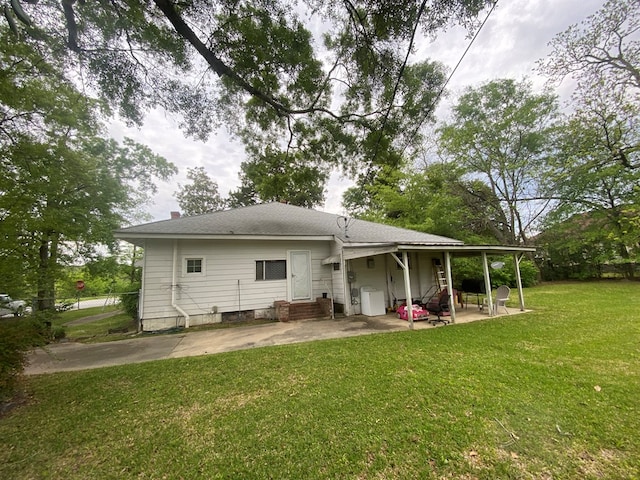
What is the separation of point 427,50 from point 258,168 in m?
7.36

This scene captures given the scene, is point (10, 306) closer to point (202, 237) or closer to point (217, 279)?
point (202, 237)

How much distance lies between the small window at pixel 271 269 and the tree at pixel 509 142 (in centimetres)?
1627

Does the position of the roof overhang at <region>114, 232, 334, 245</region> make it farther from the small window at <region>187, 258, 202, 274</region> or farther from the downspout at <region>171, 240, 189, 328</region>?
the small window at <region>187, 258, 202, 274</region>

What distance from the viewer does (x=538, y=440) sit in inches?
90.0

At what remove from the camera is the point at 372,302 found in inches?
330

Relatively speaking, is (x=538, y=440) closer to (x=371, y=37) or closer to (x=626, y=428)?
(x=626, y=428)

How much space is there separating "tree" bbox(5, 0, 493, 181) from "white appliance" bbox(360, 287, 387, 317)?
501cm

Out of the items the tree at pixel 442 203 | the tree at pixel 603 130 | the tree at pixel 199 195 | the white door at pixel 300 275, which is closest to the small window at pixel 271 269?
the white door at pixel 300 275

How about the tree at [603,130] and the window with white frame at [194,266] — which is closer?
the window with white frame at [194,266]

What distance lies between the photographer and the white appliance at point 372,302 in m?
8.37

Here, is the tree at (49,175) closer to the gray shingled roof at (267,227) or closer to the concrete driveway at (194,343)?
the concrete driveway at (194,343)

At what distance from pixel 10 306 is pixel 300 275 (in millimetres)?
6755

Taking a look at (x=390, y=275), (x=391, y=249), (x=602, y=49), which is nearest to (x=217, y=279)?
(x=391, y=249)

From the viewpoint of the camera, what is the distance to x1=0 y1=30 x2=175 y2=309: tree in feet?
11.6
